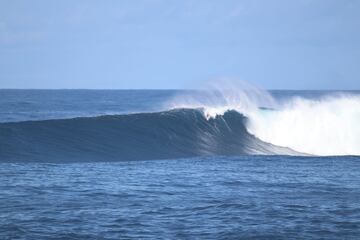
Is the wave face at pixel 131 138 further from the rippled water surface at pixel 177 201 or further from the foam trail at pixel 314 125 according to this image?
the rippled water surface at pixel 177 201

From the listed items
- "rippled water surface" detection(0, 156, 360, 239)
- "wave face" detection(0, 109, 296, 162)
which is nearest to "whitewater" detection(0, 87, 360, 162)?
"wave face" detection(0, 109, 296, 162)

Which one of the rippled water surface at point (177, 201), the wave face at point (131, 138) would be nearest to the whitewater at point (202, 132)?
the wave face at point (131, 138)

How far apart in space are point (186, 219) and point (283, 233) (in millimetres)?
1830

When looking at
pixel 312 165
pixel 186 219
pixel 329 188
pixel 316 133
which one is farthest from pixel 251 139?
pixel 186 219

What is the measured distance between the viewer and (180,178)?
616 inches

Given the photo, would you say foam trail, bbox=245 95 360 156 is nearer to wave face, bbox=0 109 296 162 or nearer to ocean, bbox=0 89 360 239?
ocean, bbox=0 89 360 239

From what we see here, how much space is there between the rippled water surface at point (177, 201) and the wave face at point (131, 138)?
286 cm

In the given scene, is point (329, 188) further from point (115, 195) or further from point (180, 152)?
point (180, 152)

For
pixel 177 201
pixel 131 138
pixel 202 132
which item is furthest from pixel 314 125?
pixel 177 201

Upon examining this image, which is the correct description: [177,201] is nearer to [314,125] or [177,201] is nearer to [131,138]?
[131,138]

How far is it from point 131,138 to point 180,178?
9.38 metres

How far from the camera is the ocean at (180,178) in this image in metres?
10.5

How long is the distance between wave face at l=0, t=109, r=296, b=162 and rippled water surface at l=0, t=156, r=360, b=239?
286cm

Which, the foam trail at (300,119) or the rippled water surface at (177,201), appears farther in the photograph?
the foam trail at (300,119)
